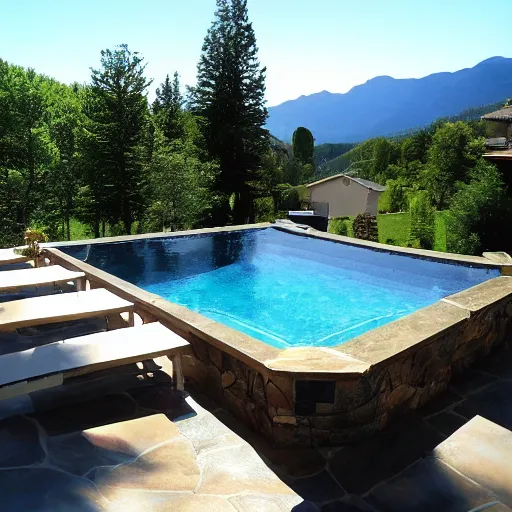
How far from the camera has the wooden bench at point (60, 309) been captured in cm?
395

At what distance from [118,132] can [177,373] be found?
15.2m

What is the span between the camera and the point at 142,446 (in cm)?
289

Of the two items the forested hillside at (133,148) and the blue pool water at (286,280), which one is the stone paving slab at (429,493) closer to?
the blue pool water at (286,280)

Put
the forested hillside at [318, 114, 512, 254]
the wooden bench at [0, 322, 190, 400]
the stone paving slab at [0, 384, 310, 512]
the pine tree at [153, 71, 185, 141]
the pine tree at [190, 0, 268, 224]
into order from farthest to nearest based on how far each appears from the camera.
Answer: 1. the pine tree at [153, 71, 185, 141]
2. the pine tree at [190, 0, 268, 224]
3. the forested hillside at [318, 114, 512, 254]
4. the wooden bench at [0, 322, 190, 400]
5. the stone paving slab at [0, 384, 310, 512]

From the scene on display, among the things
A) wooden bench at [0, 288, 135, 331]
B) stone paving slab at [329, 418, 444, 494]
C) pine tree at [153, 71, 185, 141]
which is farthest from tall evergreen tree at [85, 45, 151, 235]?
stone paving slab at [329, 418, 444, 494]

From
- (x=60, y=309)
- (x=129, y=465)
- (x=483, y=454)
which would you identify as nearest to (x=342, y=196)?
(x=60, y=309)

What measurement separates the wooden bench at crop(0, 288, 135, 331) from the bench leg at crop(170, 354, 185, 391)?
103 centimetres

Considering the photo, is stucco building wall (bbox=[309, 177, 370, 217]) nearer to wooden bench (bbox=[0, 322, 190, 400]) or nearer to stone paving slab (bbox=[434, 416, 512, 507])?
stone paving slab (bbox=[434, 416, 512, 507])

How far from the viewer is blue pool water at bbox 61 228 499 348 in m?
5.93

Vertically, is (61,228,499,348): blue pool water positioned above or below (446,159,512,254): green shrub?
below

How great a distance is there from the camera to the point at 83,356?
3.31 m

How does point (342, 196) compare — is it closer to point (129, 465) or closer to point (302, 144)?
point (302, 144)

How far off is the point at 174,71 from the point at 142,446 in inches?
1299

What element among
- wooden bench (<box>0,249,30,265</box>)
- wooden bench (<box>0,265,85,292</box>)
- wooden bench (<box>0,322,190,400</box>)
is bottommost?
wooden bench (<box>0,322,190,400</box>)
